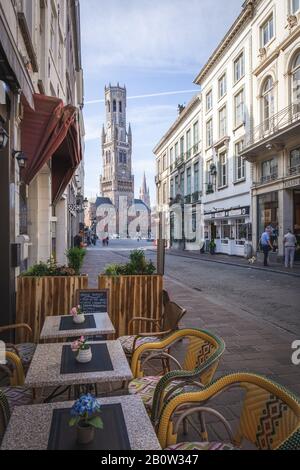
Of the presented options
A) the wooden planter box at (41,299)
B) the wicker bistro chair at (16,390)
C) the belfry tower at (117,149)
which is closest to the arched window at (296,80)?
the wooden planter box at (41,299)

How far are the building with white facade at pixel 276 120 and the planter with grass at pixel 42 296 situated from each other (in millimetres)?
15813

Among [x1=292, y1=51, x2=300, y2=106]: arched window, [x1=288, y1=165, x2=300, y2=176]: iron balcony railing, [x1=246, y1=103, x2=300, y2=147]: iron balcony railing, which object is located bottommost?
[x1=288, y1=165, x2=300, y2=176]: iron balcony railing

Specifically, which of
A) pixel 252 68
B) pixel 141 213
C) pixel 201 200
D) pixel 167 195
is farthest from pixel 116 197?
pixel 252 68

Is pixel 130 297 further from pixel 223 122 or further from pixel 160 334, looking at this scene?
pixel 223 122

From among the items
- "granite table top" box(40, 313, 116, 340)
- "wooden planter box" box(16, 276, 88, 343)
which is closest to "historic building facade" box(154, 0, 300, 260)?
"wooden planter box" box(16, 276, 88, 343)

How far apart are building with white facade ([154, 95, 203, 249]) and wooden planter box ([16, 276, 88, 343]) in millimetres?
25504

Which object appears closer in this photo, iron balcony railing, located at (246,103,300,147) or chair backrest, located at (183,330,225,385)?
chair backrest, located at (183,330,225,385)

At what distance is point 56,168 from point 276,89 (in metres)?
15.8

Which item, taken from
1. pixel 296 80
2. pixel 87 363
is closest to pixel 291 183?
pixel 296 80

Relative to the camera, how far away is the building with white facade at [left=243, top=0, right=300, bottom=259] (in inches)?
742

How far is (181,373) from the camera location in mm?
2844

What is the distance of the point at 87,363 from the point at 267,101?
23031 millimetres

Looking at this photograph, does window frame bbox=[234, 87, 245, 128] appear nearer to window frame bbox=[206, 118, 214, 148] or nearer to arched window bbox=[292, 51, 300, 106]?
window frame bbox=[206, 118, 214, 148]

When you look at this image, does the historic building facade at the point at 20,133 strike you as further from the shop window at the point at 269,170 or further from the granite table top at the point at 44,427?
the shop window at the point at 269,170
